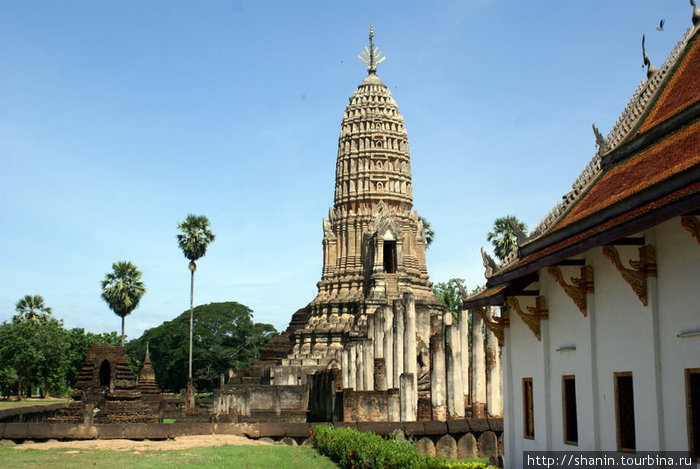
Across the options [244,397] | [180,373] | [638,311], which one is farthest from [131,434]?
[180,373]

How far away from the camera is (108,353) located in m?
34.7

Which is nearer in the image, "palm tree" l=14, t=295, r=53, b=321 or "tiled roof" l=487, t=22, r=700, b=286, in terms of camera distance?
"tiled roof" l=487, t=22, r=700, b=286

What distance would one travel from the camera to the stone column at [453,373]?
80.1 ft

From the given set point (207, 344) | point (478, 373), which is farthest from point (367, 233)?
point (207, 344)

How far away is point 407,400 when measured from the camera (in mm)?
22906

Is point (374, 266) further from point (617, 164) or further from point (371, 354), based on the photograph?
point (617, 164)

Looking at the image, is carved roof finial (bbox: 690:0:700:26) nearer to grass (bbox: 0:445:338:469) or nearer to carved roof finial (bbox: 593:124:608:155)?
carved roof finial (bbox: 593:124:608:155)

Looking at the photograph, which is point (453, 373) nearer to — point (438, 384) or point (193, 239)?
point (438, 384)

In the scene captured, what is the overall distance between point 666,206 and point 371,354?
21.5 meters

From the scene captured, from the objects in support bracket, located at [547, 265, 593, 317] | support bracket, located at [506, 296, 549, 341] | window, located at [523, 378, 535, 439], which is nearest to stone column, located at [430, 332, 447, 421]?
window, located at [523, 378, 535, 439]

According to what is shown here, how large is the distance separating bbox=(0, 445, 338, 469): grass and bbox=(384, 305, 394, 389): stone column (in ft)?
28.6

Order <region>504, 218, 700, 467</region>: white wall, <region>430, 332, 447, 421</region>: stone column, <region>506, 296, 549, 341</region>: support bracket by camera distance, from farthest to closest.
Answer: <region>430, 332, 447, 421</region>: stone column, <region>506, 296, 549, 341</region>: support bracket, <region>504, 218, 700, 467</region>: white wall

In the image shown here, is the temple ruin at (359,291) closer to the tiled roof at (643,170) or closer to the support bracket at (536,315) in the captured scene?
the support bracket at (536,315)

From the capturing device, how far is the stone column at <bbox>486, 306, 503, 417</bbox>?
23.9 meters
